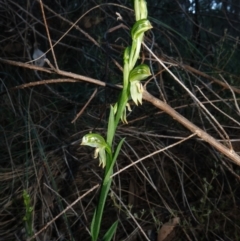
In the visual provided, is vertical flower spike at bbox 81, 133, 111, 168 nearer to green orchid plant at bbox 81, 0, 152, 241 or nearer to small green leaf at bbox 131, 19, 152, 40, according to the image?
green orchid plant at bbox 81, 0, 152, 241

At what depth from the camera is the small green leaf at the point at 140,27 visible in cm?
131

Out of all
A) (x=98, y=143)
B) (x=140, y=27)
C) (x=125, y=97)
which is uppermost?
(x=140, y=27)

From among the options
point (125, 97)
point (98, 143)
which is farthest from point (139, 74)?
point (98, 143)

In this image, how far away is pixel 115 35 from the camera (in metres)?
3.75

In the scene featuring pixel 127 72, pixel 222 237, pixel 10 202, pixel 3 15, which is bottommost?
pixel 10 202

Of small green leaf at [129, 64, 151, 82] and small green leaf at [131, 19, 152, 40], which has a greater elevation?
small green leaf at [131, 19, 152, 40]

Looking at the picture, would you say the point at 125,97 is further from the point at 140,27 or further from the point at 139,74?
the point at 140,27

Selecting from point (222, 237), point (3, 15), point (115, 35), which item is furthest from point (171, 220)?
point (115, 35)

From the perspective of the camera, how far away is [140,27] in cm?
132

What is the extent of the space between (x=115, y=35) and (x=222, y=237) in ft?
6.05

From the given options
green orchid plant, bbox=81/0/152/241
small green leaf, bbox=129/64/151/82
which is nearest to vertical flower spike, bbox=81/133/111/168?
green orchid plant, bbox=81/0/152/241

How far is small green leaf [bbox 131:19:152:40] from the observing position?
51.6 inches

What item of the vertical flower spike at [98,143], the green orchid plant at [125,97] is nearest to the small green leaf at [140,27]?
the green orchid plant at [125,97]

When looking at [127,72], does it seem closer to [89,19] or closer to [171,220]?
[171,220]
